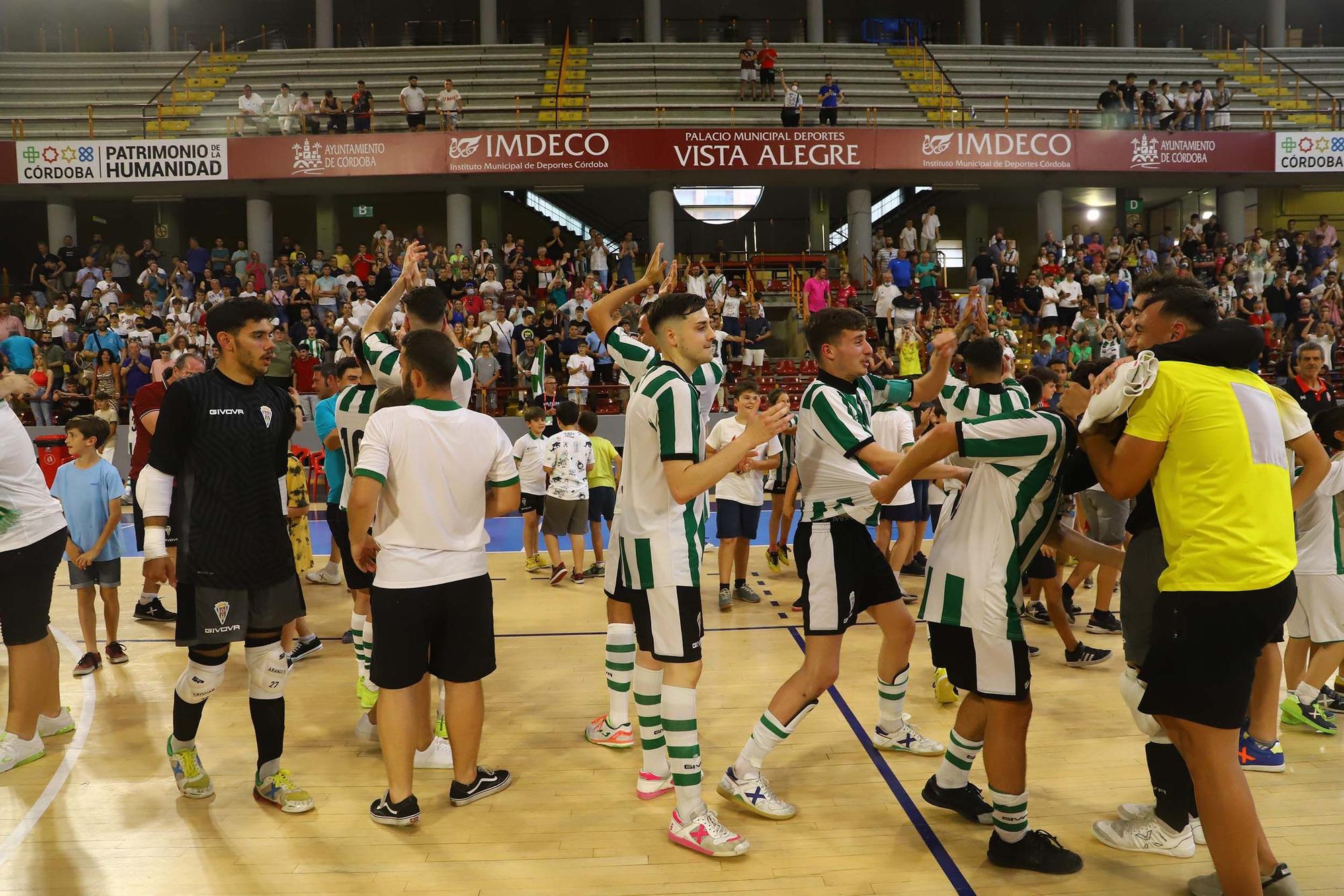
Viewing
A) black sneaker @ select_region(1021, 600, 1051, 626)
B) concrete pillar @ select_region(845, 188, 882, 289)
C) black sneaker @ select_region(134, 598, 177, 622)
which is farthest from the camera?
concrete pillar @ select_region(845, 188, 882, 289)

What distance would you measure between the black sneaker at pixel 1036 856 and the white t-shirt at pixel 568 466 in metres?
5.58

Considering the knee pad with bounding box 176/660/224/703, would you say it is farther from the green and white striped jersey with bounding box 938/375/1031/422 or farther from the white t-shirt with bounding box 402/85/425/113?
the white t-shirt with bounding box 402/85/425/113

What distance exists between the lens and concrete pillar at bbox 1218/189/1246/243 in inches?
925

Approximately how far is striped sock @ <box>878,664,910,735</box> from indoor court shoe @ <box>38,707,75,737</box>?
4.31m

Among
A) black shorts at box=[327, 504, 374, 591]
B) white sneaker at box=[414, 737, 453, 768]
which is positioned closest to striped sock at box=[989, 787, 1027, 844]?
white sneaker at box=[414, 737, 453, 768]

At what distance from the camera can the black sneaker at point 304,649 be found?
21.3ft

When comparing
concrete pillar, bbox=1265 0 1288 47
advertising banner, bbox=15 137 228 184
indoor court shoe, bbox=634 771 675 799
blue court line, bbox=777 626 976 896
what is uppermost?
concrete pillar, bbox=1265 0 1288 47

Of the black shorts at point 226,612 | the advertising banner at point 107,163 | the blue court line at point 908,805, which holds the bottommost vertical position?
the blue court line at point 908,805

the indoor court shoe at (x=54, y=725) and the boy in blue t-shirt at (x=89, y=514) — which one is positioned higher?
the boy in blue t-shirt at (x=89, y=514)

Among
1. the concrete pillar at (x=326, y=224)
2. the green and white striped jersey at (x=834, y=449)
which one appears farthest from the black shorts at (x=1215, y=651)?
the concrete pillar at (x=326, y=224)

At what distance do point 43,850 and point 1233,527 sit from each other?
4.57 m

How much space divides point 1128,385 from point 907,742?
2426mm

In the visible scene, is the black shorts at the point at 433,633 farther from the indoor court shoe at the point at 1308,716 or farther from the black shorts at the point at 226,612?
the indoor court shoe at the point at 1308,716

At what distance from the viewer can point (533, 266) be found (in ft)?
66.3
